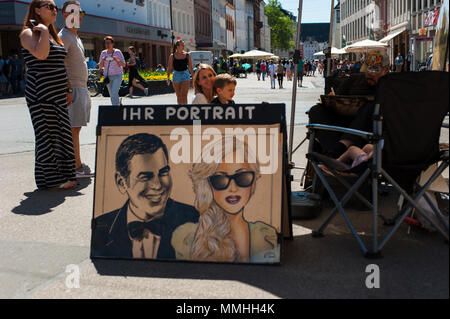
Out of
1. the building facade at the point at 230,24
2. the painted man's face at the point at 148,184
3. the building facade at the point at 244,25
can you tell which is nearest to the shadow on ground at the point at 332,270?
the painted man's face at the point at 148,184

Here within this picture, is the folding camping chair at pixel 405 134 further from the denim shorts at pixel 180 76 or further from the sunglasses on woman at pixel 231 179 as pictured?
the denim shorts at pixel 180 76

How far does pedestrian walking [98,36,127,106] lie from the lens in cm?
1143

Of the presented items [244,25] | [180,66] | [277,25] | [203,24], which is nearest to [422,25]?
[180,66]

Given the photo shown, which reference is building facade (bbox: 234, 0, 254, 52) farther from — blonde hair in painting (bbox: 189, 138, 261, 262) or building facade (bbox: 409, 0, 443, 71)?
blonde hair in painting (bbox: 189, 138, 261, 262)

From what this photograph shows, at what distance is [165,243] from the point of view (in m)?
3.84

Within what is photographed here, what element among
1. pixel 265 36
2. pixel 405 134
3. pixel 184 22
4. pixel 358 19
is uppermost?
pixel 265 36

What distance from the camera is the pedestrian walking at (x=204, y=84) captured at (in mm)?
5320

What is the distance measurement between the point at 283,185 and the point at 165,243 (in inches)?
31.6

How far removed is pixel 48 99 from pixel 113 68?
5476mm

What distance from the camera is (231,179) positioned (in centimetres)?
385

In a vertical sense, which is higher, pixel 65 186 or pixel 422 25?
pixel 422 25

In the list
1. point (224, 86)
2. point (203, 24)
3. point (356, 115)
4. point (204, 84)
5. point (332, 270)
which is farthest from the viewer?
point (203, 24)

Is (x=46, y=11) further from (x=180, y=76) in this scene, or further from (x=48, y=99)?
(x=180, y=76)
